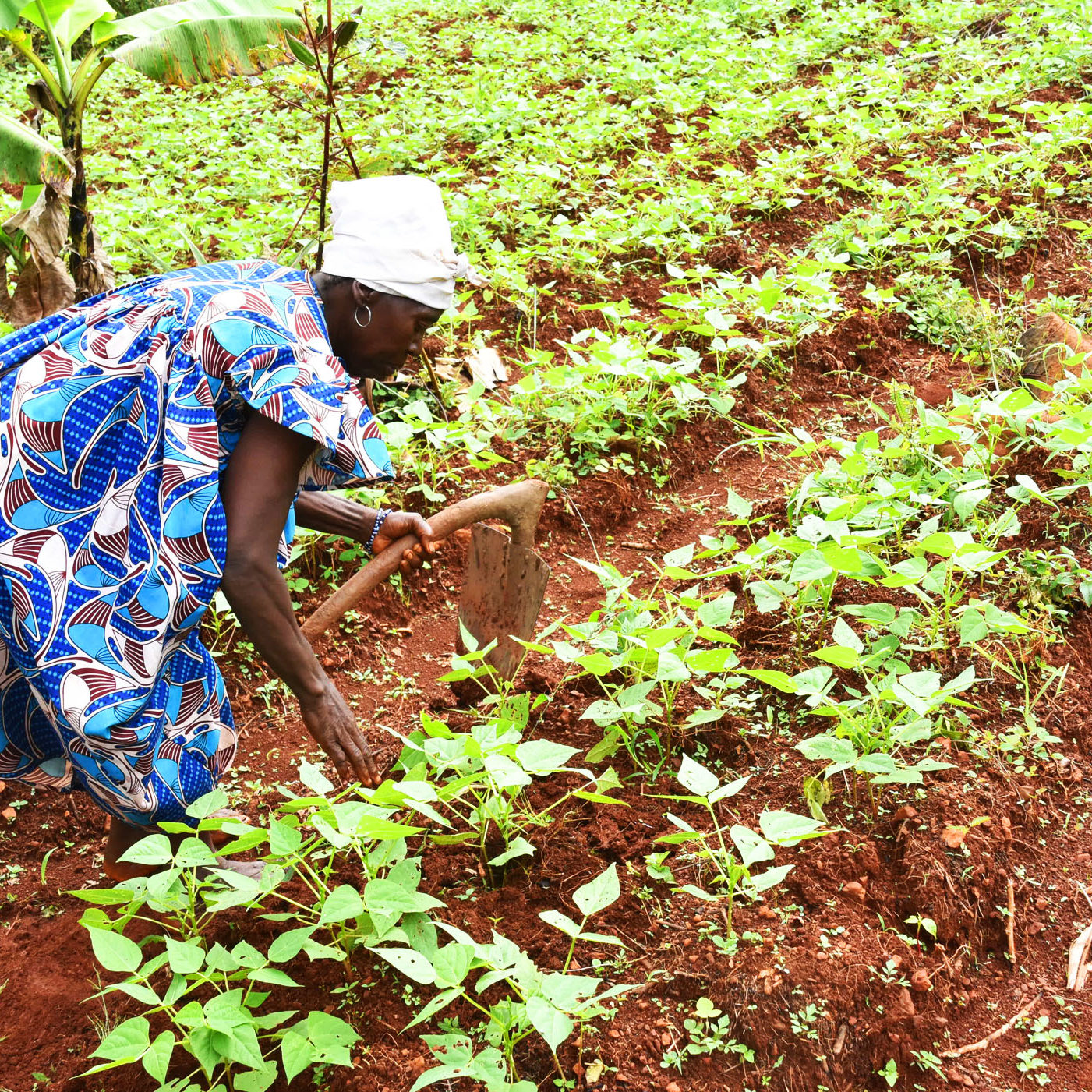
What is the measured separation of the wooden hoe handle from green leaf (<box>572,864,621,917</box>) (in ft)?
2.54

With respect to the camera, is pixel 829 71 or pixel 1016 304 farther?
pixel 829 71

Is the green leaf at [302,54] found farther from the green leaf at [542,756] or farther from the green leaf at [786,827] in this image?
the green leaf at [786,827]

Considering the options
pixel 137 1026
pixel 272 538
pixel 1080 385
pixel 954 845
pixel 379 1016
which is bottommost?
pixel 379 1016

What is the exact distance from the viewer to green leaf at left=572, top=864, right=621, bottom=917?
65.4 inches

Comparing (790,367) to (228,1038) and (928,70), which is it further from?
(928,70)

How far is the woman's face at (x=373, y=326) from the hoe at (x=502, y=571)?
1.61 feet

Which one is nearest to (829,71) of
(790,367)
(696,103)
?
(696,103)

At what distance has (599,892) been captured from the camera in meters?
1.67

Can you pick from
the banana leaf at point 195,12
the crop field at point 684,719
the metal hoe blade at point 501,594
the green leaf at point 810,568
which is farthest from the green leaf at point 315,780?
the banana leaf at point 195,12

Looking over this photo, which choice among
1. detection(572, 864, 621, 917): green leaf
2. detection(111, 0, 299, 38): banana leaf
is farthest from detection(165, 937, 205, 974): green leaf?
detection(111, 0, 299, 38): banana leaf

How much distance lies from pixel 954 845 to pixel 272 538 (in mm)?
1399

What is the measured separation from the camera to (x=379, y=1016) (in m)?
1.78

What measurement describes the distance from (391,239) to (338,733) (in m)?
0.91

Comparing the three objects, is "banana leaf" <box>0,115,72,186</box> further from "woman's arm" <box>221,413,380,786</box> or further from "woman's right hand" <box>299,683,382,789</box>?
"woman's right hand" <box>299,683,382,789</box>
